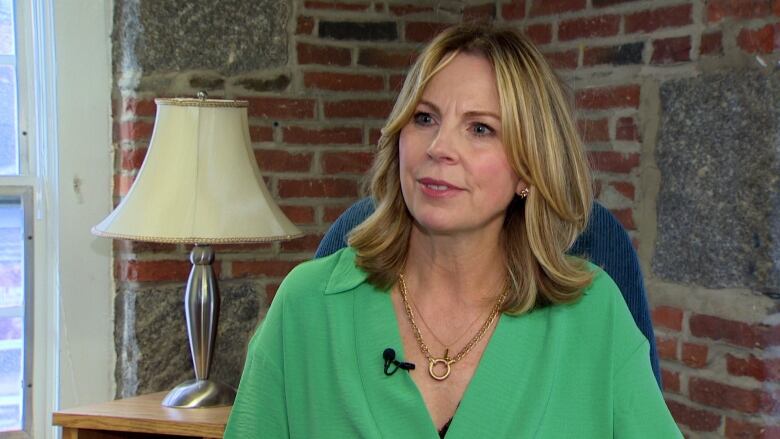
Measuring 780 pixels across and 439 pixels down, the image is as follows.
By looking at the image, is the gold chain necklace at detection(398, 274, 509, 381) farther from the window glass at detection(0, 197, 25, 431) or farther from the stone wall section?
the window glass at detection(0, 197, 25, 431)

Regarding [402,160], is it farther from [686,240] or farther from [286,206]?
[286,206]

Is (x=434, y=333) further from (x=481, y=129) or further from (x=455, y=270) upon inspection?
(x=481, y=129)

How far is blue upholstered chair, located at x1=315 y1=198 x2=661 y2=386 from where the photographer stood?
194cm

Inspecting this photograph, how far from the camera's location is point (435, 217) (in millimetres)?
1610

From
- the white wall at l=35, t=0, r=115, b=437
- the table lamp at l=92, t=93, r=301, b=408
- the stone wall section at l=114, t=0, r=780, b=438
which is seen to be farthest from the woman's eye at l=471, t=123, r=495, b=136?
the white wall at l=35, t=0, r=115, b=437

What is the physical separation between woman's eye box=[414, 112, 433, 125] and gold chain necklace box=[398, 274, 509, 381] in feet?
0.89

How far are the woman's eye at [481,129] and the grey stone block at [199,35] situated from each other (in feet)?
4.18

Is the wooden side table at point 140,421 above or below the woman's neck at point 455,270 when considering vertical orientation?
below

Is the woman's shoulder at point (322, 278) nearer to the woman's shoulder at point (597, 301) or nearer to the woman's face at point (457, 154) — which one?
the woman's face at point (457, 154)

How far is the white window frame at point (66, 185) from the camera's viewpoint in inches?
105

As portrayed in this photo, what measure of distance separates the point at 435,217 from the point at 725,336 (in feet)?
3.47

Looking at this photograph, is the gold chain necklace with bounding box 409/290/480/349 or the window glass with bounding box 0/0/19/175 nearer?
the gold chain necklace with bounding box 409/290/480/349

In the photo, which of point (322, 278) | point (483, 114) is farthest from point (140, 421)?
point (483, 114)

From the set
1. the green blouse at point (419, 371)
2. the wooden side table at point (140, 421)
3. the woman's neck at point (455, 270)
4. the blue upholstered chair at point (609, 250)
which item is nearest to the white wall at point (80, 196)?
the wooden side table at point (140, 421)
